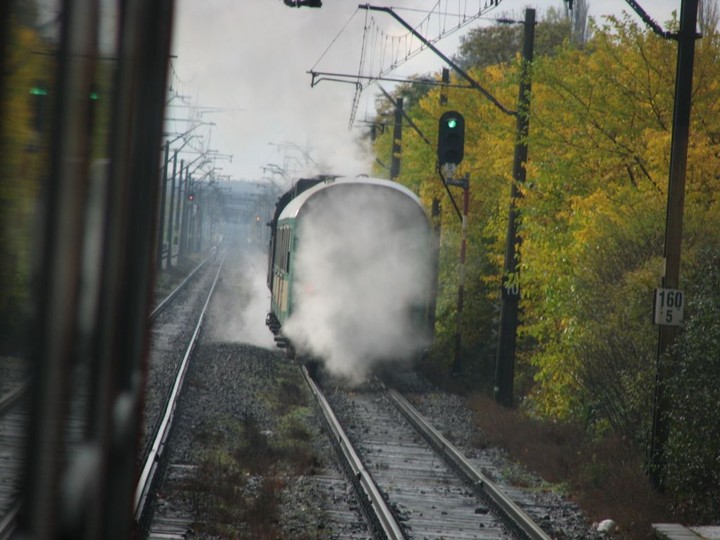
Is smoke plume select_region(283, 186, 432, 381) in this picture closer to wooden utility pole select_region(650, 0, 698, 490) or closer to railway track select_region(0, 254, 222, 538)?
railway track select_region(0, 254, 222, 538)

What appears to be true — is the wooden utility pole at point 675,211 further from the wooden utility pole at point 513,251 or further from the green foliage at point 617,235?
the wooden utility pole at point 513,251

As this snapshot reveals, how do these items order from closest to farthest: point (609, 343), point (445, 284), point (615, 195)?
point (609, 343)
point (615, 195)
point (445, 284)

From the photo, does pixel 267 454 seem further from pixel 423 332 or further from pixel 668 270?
pixel 423 332

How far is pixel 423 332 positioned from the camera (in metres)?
19.3

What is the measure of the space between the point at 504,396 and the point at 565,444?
441 centimetres

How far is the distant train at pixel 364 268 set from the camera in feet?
61.9

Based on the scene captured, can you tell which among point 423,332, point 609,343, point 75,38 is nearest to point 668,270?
point 609,343

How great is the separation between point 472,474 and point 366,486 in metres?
1.65

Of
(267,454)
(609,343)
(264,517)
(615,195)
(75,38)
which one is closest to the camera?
(75,38)

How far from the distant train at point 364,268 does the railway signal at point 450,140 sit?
1.18 metres

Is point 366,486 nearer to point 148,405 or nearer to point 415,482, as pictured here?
point 415,482

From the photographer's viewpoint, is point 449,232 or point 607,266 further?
point 449,232

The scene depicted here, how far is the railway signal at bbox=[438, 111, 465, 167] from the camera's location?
18.2 meters

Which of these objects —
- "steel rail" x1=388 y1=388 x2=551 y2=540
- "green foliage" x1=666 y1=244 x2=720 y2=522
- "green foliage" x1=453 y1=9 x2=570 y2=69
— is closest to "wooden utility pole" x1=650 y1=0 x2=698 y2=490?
"green foliage" x1=666 y1=244 x2=720 y2=522
